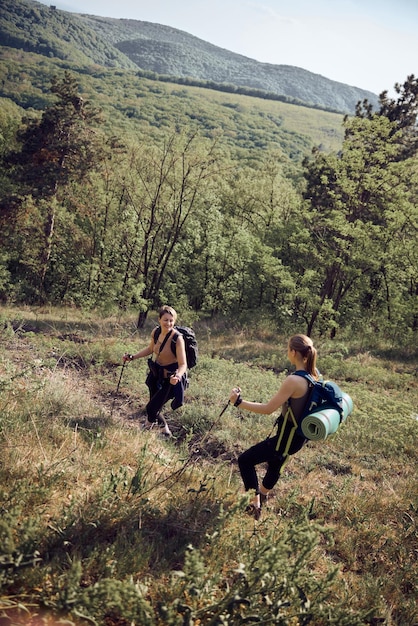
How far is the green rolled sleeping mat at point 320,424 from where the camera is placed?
3.55m

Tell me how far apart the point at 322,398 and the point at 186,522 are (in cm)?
155

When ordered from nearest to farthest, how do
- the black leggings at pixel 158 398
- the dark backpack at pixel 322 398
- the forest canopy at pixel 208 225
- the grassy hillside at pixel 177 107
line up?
1. the dark backpack at pixel 322 398
2. the black leggings at pixel 158 398
3. the forest canopy at pixel 208 225
4. the grassy hillside at pixel 177 107

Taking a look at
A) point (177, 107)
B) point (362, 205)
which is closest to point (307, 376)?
point (362, 205)

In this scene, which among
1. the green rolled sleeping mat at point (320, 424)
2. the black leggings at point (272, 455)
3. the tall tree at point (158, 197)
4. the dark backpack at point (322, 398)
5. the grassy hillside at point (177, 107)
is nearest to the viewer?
the green rolled sleeping mat at point (320, 424)

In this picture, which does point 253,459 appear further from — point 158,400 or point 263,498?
point 158,400

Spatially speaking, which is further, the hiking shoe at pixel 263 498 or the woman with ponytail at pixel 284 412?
the hiking shoe at pixel 263 498

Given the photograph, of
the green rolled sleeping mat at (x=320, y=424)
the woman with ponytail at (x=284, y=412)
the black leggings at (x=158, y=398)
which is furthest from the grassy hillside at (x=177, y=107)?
the green rolled sleeping mat at (x=320, y=424)

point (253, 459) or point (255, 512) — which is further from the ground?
point (253, 459)

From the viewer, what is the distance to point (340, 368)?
43.0 feet

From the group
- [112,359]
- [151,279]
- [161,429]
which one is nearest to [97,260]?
[151,279]

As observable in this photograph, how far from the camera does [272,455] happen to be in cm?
405

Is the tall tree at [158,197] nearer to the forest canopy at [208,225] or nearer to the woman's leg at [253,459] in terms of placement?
the forest canopy at [208,225]

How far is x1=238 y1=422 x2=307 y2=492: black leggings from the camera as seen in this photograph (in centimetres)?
394

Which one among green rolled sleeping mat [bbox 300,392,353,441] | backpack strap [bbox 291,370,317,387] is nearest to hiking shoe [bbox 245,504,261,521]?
green rolled sleeping mat [bbox 300,392,353,441]
